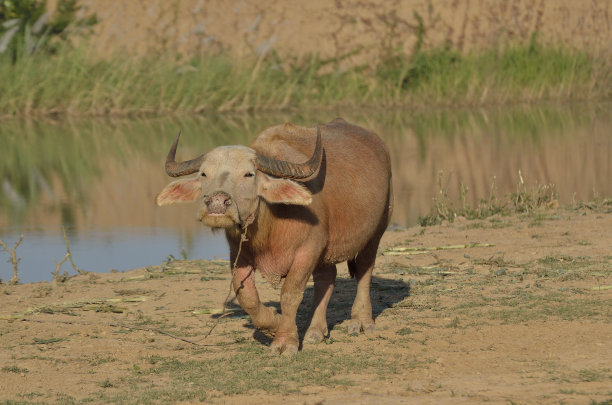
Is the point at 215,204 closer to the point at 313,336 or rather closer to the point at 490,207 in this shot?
the point at 313,336

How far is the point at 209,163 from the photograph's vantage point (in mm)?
6969

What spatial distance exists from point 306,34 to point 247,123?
8827 mm

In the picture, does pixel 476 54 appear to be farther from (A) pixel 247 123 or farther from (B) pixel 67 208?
(B) pixel 67 208

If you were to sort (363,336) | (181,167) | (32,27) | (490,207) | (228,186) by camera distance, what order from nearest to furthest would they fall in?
(228,186) < (181,167) < (363,336) < (490,207) < (32,27)

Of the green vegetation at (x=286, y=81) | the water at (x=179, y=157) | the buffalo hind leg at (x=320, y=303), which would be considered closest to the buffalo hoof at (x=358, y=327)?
the buffalo hind leg at (x=320, y=303)

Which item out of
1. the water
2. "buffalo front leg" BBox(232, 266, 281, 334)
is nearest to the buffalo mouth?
"buffalo front leg" BBox(232, 266, 281, 334)

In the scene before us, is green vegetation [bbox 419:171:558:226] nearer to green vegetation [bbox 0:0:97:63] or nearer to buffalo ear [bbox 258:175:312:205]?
buffalo ear [bbox 258:175:312:205]

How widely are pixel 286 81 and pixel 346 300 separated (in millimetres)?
21018

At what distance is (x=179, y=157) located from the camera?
760 inches

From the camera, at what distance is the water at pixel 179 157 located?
12.9 meters

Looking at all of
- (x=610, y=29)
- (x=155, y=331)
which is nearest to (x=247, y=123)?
(x=610, y=29)

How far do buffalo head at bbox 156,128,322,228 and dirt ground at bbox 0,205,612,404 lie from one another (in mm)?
1026

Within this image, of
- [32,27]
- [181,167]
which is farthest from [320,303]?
[32,27]

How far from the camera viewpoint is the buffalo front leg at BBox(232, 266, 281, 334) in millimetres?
7238
